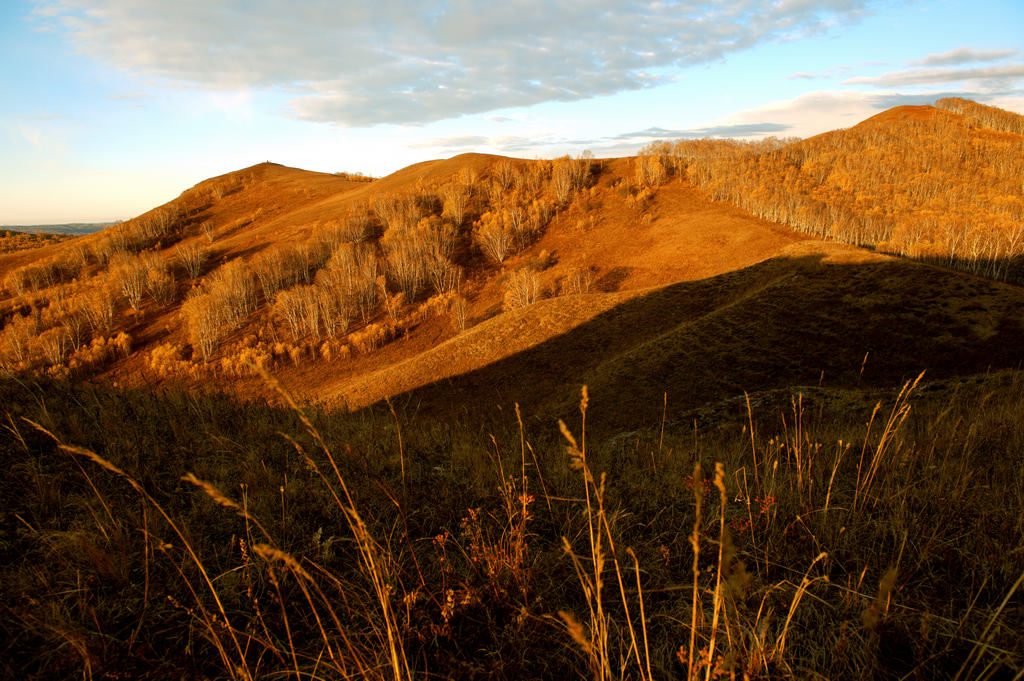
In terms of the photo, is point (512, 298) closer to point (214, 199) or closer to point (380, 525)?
point (380, 525)

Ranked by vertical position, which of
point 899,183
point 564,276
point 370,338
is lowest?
point 370,338

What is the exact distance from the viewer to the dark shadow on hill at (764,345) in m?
17.2

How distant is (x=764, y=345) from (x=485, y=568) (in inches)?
844

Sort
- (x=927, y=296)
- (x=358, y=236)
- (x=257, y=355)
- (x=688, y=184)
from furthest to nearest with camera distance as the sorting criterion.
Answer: (x=688, y=184), (x=358, y=236), (x=257, y=355), (x=927, y=296)

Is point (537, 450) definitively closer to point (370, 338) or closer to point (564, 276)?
point (370, 338)

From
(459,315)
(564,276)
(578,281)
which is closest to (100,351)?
(459,315)

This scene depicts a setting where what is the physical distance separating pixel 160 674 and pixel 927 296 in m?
27.7

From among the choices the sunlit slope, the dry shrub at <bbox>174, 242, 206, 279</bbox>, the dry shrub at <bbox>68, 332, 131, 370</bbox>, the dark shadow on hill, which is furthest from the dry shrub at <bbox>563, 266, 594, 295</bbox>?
the dry shrub at <bbox>174, 242, 206, 279</bbox>

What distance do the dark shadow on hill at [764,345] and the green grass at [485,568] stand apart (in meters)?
13.1

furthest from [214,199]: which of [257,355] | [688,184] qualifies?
[688,184]

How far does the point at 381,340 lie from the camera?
150 ft

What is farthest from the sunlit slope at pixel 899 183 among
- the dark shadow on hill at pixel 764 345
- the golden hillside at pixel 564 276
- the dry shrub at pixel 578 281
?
the dark shadow on hill at pixel 764 345

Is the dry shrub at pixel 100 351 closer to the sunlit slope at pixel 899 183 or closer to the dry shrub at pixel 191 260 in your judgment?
the dry shrub at pixel 191 260

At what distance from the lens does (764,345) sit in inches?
789
